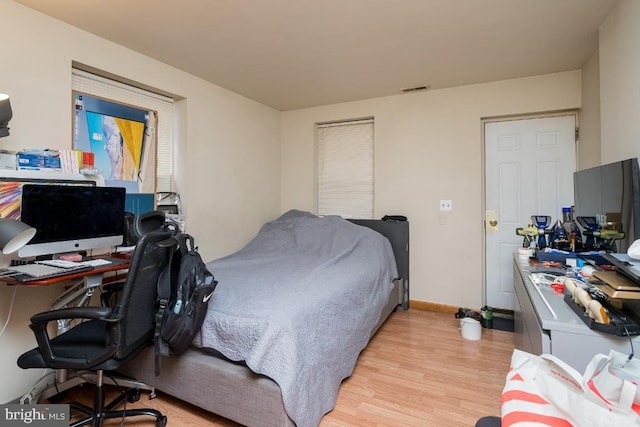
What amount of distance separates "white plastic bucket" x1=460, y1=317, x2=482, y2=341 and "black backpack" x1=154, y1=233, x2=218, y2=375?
7.68 ft

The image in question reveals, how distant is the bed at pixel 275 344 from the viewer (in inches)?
60.8

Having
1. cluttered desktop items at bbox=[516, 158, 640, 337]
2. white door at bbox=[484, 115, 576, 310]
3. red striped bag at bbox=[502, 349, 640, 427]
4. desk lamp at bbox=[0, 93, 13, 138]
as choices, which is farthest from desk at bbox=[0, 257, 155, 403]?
white door at bbox=[484, 115, 576, 310]

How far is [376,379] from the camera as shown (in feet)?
7.27

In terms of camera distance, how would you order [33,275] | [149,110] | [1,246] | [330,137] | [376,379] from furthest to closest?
[330,137] < [149,110] < [376,379] < [33,275] < [1,246]

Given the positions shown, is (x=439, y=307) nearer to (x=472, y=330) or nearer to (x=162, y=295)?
(x=472, y=330)

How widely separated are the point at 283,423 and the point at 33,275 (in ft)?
4.79

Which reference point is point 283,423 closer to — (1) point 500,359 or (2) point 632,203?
(1) point 500,359

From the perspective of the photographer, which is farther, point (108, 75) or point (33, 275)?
point (108, 75)

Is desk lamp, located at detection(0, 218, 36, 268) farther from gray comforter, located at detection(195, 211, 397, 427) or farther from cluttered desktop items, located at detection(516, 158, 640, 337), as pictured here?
cluttered desktop items, located at detection(516, 158, 640, 337)

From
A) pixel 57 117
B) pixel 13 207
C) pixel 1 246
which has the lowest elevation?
pixel 1 246

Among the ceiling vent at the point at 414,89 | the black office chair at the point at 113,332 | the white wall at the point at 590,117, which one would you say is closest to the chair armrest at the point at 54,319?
the black office chair at the point at 113,332

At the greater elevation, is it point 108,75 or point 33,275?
point 108,75

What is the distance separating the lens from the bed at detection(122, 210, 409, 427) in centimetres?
154

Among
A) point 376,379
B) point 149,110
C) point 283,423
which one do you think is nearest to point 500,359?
point 376,379
